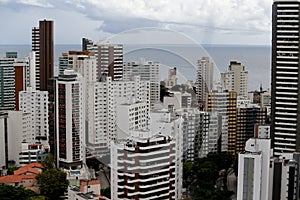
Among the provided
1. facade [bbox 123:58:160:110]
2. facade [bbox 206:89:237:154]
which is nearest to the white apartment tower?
facade [bbox 206:89:237:154]

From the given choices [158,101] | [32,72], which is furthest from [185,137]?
[32,72]

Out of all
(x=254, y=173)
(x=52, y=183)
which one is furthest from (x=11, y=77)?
(x=254, y=173)

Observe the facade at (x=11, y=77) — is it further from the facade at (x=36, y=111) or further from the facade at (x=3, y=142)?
the facade at (x=3, y=142)

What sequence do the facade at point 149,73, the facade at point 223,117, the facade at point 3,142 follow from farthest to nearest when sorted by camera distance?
the facade at point 3,142, the facade at point 223,117, the facade at point 149,73

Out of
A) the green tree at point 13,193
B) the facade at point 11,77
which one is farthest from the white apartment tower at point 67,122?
the facade at point 11,77

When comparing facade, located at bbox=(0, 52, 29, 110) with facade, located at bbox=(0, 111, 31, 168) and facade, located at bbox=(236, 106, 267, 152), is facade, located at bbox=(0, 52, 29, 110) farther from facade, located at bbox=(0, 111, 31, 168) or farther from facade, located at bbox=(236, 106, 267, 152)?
facade, located at bbox=(236, 106, 267, 152)

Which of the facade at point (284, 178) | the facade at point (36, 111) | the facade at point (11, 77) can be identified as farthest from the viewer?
the facade at point (11, 77)

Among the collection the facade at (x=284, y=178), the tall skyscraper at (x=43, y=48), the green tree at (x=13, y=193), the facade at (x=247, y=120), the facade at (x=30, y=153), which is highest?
the tall skyscraper at (x=43, y=48)
